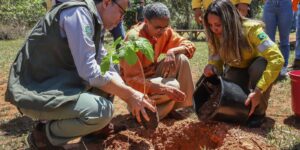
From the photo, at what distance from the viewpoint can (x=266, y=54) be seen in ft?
9.84

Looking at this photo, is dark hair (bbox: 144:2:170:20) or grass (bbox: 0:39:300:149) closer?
grass (bbox: 0:39:300:149)

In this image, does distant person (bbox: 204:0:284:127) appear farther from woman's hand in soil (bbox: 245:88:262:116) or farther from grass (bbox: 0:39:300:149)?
grass (bbox: 0:39:300:149)

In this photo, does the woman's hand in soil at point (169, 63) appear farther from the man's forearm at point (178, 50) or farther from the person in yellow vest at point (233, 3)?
the person in yellow vest at point (233, 3)

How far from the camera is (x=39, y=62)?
2355 mm

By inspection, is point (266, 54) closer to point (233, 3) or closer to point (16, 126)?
point (233, 3)

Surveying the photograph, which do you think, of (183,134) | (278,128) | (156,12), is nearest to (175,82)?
(183,134)

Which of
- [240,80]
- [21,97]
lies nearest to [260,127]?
[240,80]

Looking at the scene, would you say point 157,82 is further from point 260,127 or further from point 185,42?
point 260,127

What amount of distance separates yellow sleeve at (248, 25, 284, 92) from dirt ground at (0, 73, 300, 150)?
0.39 meters

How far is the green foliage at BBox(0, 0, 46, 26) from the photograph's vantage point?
1533cm

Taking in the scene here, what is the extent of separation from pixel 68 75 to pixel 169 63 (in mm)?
1050

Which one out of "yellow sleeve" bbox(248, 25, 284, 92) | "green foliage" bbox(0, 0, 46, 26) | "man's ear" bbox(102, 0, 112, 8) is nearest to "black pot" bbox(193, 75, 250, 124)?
"yellow sleeve" bbox(248, 25, 284, 92)

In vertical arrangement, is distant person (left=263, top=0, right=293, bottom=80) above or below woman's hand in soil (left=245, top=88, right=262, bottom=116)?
above

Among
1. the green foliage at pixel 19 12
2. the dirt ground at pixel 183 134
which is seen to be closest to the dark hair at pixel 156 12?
the dirt ground at pixel 183 134
